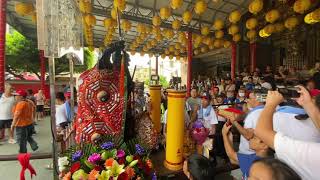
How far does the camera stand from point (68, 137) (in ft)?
8.56

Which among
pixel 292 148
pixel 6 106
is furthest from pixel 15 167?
pixel 292 148

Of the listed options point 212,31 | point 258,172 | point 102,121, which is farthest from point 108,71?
point 212,31

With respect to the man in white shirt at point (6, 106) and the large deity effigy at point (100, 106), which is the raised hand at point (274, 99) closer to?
the large deity effigy at point (100, 106)

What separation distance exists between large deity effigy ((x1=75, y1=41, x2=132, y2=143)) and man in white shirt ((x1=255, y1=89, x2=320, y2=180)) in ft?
3.45

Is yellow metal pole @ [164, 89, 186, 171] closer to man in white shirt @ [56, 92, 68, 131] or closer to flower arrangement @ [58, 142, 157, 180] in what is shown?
flower arrangement @ [58, 142, 157, 180]

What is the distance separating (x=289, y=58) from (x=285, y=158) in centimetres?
1166

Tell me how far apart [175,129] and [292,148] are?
0.93 meters

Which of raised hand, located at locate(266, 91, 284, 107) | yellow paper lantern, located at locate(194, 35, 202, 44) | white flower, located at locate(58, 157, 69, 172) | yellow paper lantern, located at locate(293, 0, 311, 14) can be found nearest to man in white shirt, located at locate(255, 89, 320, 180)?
raised hand, located at locate(266, 91, 284, 107)

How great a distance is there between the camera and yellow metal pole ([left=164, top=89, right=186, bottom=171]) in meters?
2.04

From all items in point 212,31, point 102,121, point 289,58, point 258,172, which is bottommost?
point 258,172

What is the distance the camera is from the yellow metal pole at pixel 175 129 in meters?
2.04

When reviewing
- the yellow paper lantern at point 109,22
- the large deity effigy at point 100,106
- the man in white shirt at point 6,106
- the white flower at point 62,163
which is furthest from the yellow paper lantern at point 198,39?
the white flower at point 62,163

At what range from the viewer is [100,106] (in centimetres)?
204

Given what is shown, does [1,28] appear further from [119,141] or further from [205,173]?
[205,173]
